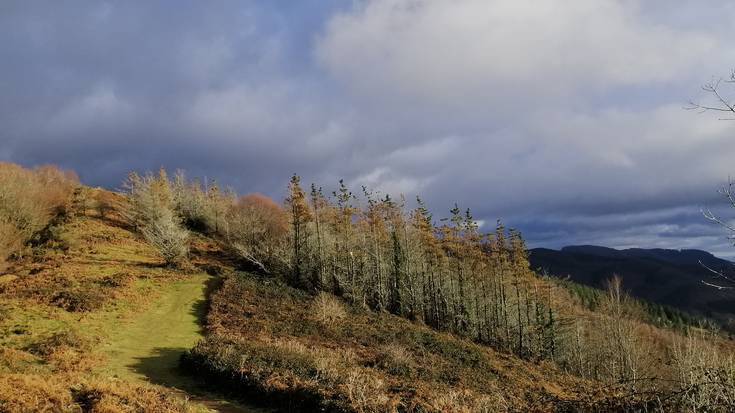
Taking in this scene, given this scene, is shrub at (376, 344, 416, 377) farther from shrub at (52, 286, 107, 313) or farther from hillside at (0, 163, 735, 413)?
shrub at (52, 286, 107, 313)

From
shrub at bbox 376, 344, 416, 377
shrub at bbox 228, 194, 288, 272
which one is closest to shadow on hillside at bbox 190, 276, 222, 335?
shrub at bbox 228, 194, 288, 272

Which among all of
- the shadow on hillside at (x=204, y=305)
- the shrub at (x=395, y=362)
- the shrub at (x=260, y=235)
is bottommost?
the shrub at (x=395, y=362)

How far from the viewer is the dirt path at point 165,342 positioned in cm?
1828

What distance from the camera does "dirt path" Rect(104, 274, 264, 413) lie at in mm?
18281

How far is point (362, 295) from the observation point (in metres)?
49.7

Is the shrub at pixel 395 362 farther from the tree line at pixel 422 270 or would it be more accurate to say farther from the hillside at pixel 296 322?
the tree line at pixel 422 270

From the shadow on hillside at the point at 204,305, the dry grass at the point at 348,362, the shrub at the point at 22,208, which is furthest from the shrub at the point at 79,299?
the shrub at the point at 22,208

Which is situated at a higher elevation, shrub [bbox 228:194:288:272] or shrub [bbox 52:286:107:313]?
shrub [bbox 228:194:288:272]

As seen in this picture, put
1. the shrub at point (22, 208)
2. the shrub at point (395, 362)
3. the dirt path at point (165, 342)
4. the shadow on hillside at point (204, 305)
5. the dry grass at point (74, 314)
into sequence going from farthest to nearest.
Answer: the shrub at point (22, 208) < the shadow on hillside at point (204, 305) < the shrub at point (395, 362) < the dirt path at point (165, 342) < the dry grass at point (74, 314)

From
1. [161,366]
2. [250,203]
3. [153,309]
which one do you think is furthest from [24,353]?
[250,203]

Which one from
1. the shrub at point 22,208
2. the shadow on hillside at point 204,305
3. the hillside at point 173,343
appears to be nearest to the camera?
the hillside at point 173,343

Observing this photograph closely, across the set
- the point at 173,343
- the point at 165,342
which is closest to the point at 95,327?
the point at 165,342

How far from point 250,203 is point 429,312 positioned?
45593 mm

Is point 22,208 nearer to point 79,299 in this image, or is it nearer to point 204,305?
point 79,299
